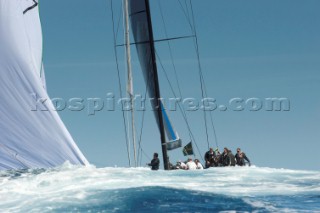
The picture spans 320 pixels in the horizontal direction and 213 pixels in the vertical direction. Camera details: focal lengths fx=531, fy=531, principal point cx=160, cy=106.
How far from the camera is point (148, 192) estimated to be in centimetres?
1212

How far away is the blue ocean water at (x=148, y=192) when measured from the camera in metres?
11.0

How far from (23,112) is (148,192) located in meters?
5.74

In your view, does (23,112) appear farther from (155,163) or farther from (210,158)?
(210,158)

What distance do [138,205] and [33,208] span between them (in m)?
2.24

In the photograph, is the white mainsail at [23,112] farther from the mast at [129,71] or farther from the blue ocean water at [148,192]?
the mast at [129,71]

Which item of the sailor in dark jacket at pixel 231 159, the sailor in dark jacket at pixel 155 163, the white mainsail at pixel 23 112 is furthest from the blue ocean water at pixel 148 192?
the sailor in dark jacket at pixel 231 159

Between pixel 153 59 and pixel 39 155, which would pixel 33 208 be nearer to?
pixel 39 155

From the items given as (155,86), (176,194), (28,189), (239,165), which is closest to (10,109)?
(28,189)

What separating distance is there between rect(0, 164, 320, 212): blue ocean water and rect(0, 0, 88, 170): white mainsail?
1.40 ft

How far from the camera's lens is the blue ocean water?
1100cm

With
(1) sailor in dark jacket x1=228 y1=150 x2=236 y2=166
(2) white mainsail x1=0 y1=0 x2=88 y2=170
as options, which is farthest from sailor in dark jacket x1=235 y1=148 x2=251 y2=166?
(2) white mainsail x1=0 y1=0 x2=88 y2=170

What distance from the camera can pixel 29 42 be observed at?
1831 centimetres

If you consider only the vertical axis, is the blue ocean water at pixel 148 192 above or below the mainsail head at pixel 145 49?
below

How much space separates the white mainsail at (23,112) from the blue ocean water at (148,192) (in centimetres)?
43
